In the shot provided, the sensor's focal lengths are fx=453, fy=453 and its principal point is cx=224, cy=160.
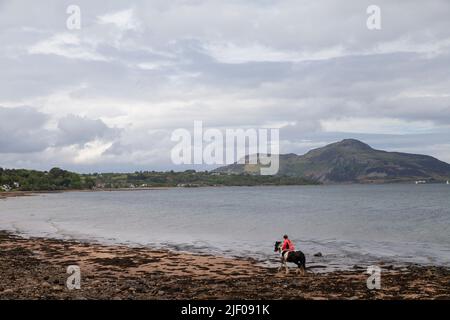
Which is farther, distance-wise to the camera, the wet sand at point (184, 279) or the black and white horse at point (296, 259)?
the black and white horse at point (296, 259)

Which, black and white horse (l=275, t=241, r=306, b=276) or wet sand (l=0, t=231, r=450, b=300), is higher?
black and white horse (l=275, t=241, r=306, b=276)

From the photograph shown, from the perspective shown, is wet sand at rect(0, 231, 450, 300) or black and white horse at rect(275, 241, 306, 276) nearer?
wet sand at rect(0, 231, 450, 300)

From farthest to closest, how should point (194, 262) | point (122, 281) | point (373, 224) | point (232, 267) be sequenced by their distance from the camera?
1. point (373, 224)
2. point (194, 262)
3. point (232, 267)
4. point (122, 281)

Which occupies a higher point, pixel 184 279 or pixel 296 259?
pixel 296 259

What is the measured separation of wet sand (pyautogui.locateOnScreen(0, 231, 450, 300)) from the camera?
65.4 feet

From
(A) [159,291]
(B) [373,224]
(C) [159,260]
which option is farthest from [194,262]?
(B) [373,224]

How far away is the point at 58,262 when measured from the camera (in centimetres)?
3133

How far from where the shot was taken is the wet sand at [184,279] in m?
19.9

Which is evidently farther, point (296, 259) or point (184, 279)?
point (296, 259)

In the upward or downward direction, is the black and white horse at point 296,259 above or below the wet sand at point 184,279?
above

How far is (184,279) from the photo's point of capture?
2475 cm

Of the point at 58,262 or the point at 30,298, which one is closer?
the point at 30,298
